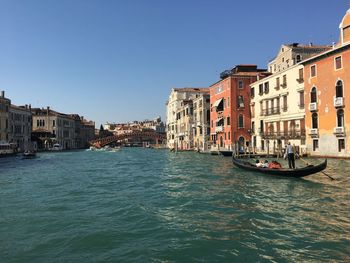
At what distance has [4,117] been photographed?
43000mm

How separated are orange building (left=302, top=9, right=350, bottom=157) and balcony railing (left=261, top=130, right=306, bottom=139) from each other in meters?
0.79

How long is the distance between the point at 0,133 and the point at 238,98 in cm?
2731

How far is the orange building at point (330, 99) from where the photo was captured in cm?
2116

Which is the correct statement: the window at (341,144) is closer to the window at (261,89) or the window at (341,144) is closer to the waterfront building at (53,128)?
the window at (261,89)

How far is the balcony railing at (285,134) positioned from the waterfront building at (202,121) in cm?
1310

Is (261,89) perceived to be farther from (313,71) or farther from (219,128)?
(313,71)

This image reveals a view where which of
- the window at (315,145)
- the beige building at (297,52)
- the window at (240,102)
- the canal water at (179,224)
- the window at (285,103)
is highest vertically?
the beige building at (297,52)

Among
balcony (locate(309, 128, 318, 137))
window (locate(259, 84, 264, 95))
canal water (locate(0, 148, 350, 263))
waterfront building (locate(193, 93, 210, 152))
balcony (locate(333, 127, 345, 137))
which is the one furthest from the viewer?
waterfront building (locate(193, 93, 210, 152))

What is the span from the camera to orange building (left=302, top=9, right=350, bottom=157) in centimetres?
2116

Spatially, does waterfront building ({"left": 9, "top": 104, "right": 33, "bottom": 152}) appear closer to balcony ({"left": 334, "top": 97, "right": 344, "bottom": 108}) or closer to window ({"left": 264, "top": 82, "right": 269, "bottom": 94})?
window ({"left": 264, "top": 82, "right": 269, "bottom": 94})

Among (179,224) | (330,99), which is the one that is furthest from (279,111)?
(179,224)

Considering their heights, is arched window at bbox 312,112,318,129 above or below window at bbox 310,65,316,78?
below

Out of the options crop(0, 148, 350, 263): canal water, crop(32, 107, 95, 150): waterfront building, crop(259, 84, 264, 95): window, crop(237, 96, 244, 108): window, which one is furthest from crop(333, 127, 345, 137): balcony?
crop(32, 107, 95, 150): waterfront building

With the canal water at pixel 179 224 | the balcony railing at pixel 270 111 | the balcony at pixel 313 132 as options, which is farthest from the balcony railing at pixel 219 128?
A: the canal water at pixel 179 224
